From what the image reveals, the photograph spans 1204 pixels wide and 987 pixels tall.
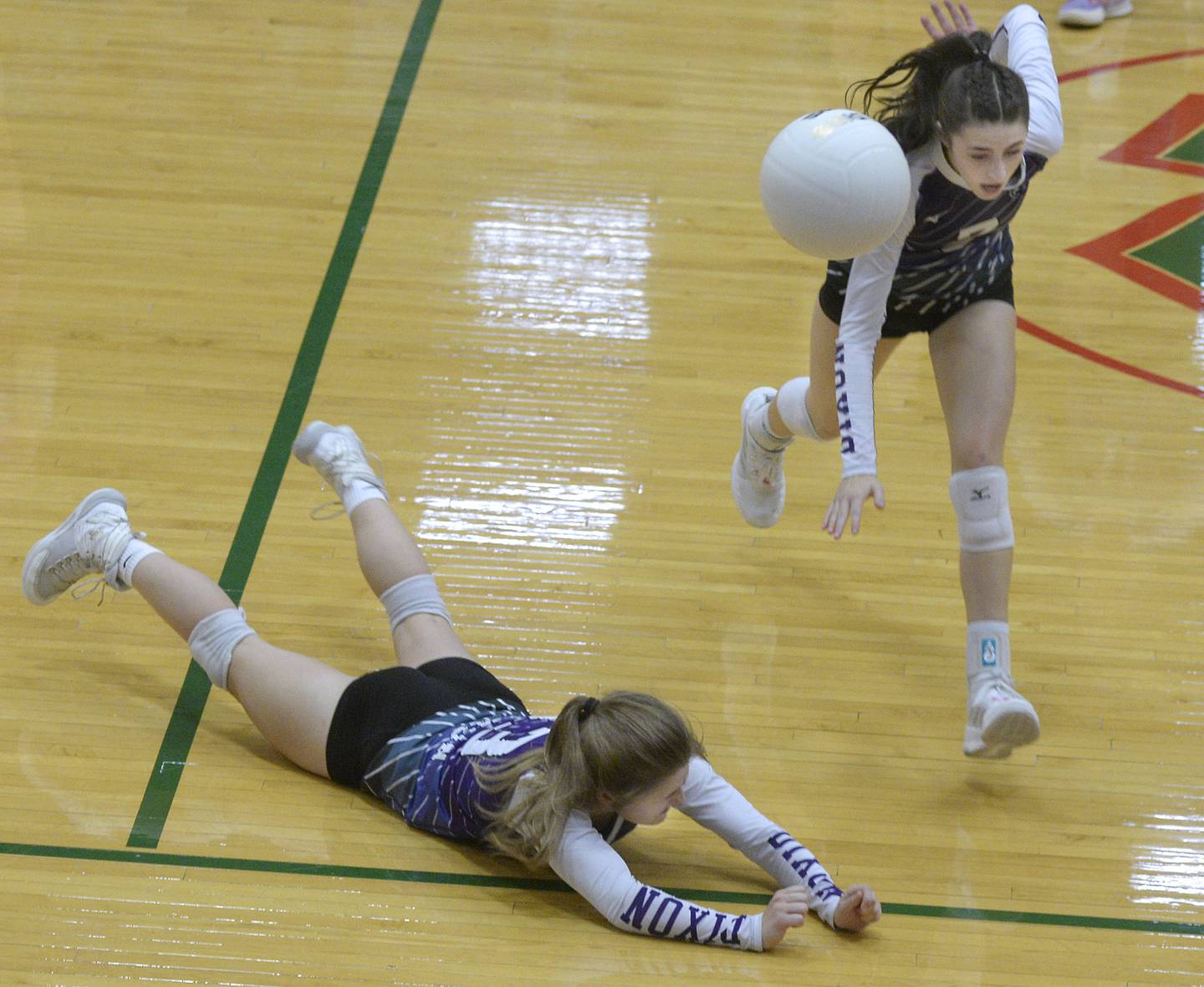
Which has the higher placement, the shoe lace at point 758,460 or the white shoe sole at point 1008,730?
the shoe lace at point 758,460

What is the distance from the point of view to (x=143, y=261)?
15.0 feet

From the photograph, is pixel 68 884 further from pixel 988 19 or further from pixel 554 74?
pixel 988 19

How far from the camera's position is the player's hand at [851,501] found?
2877mm

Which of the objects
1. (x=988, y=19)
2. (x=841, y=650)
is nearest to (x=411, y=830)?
(x=841, y=650)

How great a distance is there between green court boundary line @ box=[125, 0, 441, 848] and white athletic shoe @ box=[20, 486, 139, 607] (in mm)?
291

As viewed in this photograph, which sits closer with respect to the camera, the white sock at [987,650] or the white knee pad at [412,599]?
the white sock at [987,650]

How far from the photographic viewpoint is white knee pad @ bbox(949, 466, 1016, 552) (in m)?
3.14

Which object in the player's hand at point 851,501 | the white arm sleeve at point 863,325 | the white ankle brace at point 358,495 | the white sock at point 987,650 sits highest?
the white arm sleeve at point 863,325

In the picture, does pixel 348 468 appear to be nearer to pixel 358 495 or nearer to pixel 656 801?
pixel 358 495

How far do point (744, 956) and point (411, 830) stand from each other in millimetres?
697

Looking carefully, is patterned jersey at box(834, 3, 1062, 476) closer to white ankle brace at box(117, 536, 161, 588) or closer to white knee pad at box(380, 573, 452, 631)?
white knee pad at box(380, 573, 452, 631)

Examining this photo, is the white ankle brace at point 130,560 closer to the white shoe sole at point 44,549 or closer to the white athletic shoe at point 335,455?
the white shoe sole at point 44,549

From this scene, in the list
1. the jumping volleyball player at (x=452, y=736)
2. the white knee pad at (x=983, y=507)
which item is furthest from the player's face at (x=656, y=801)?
the white knee pad at (x=983, y=507)

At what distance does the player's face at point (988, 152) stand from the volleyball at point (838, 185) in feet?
0.36
